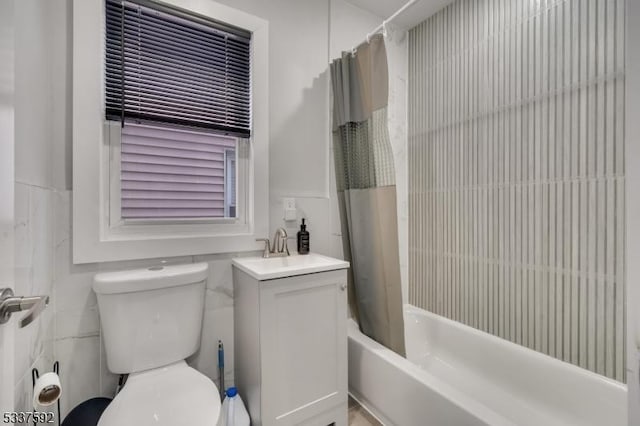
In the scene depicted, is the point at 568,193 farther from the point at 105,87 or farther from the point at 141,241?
the point at 105,87

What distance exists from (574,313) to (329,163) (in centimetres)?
155

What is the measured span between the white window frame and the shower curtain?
0.49 meters

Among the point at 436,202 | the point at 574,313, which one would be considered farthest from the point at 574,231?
the point at 436,202

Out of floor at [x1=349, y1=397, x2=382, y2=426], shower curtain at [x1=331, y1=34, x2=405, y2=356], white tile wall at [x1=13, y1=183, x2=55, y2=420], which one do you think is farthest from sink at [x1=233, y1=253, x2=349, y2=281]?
floor at [x1=349, y1=397, x2=382, y2=426]

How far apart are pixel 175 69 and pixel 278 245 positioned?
110cm

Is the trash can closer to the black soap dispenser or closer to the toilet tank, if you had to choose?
the toilet tank

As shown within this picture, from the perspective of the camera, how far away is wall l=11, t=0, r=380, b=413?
964 millimetres

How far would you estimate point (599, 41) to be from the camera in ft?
4.13

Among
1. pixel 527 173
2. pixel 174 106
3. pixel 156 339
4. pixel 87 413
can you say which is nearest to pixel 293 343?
pixel 156 339

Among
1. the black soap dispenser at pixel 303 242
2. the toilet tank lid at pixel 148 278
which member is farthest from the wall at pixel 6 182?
the black soap dispenser at pixel 303 242

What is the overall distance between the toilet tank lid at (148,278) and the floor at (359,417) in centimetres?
112

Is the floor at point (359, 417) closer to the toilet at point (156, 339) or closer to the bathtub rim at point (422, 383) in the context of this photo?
the bathtub rim at point (422, 383)

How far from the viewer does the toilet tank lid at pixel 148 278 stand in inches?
45.2

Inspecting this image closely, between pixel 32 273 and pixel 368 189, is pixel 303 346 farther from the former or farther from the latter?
pixel 32 273
